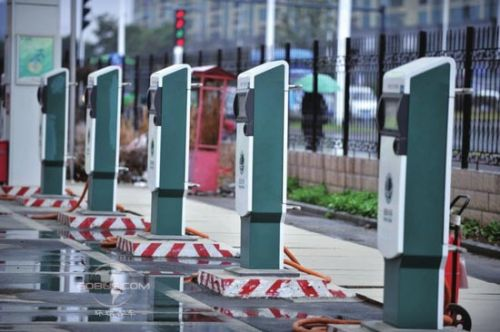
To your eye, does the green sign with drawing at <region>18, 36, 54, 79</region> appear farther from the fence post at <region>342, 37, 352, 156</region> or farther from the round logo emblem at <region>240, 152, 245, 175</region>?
the round logo emblem at <region>240, 152, 245, 175</region>

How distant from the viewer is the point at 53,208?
21.9m

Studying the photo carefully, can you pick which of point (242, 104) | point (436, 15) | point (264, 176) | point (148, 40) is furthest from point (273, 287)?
point (148, 40)

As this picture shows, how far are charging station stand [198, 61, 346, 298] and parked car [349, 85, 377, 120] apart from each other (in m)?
11.5

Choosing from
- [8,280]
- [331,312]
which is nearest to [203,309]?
[331,312]

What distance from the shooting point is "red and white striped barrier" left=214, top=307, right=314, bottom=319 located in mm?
11539

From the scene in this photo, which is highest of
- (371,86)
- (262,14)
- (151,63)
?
(262,14)

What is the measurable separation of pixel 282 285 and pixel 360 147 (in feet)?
40.2

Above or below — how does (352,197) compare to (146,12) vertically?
below

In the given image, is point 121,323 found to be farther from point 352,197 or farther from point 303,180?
point 303,180

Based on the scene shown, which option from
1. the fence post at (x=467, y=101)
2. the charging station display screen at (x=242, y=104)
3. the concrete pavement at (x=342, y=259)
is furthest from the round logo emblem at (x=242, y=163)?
the fence post at (x=467, y=101)

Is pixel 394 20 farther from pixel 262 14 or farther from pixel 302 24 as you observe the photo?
pixel 262 14

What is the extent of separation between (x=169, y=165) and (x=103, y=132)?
11.3ft

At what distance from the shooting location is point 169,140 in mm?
15766

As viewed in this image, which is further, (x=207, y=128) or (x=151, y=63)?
(x=151, y=63)
